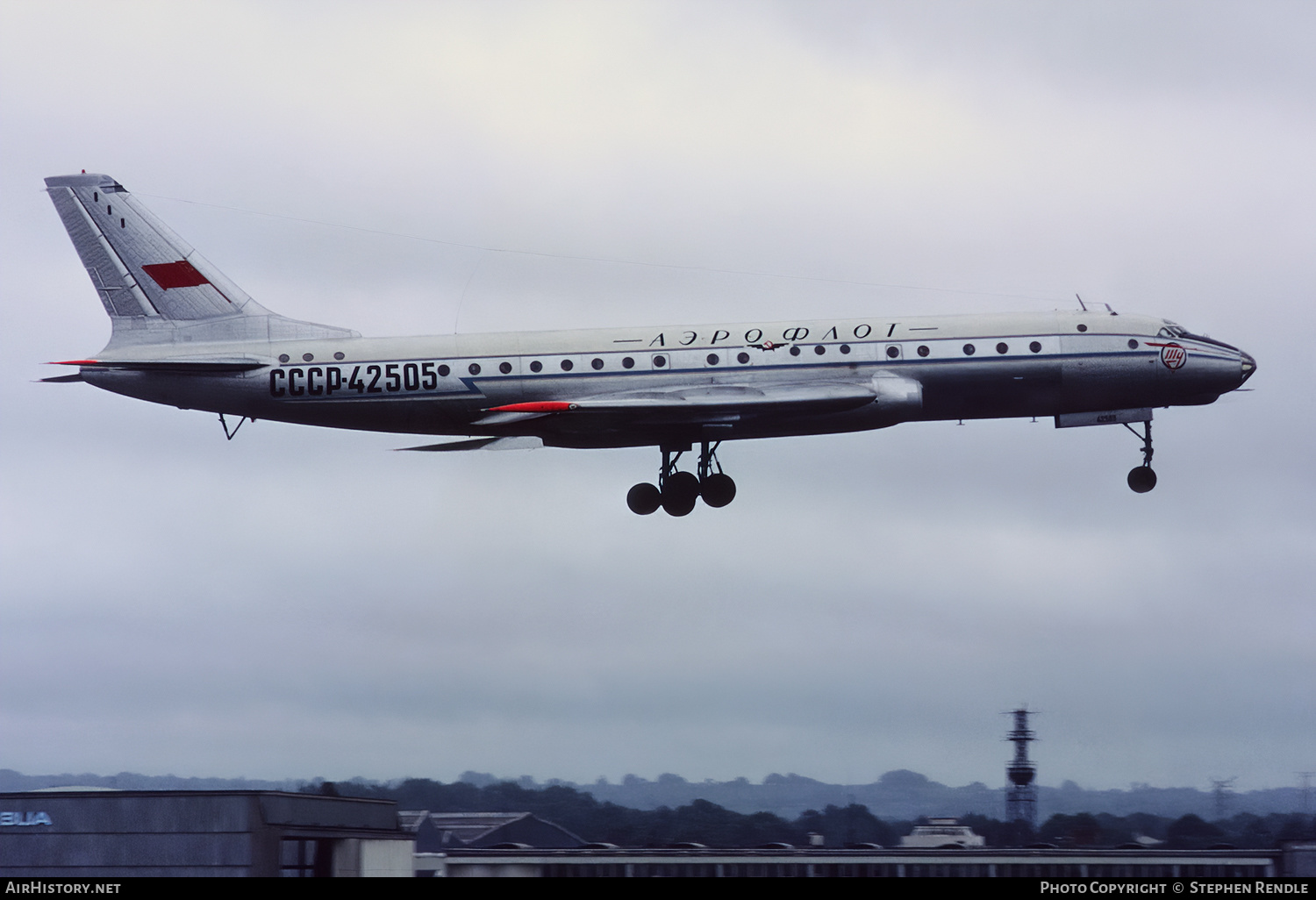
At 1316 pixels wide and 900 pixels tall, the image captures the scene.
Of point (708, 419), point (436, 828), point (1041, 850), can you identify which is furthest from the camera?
point (436, 828)

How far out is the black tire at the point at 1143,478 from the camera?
4681cm

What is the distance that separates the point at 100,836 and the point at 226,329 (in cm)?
1883

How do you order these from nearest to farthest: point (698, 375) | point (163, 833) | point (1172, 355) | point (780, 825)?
point (698, 375), point (1172, 355), point (163, 833), point (780, 825)

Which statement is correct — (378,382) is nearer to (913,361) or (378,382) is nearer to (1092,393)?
(913,361)

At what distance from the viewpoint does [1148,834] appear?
7912cm

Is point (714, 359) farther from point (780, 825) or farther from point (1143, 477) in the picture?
point (780, 825)

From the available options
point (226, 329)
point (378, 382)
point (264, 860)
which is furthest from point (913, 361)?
point (264, 860)

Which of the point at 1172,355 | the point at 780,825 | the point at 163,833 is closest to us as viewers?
the point at 1172,355

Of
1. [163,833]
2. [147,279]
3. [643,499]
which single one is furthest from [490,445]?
[163,833]

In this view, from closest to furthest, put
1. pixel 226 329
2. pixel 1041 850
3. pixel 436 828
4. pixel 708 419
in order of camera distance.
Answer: pixel 708 419
pixel 226 329
pixel 1041 850
pixel 436 828

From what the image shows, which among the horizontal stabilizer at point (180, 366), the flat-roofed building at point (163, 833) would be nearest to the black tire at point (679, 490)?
the horizontal stabilizer at point (180, 366)

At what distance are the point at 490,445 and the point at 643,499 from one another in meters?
4.58

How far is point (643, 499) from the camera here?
45.9m

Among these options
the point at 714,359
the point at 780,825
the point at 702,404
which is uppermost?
the point at 714,359
